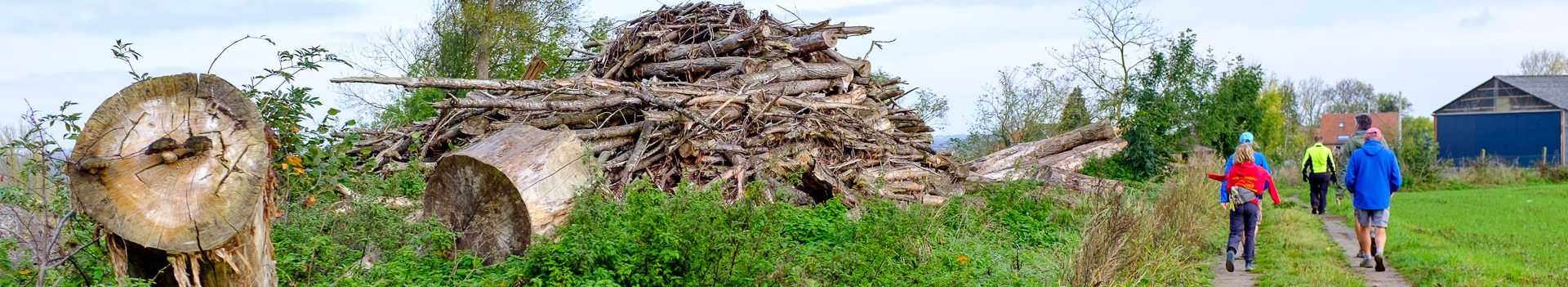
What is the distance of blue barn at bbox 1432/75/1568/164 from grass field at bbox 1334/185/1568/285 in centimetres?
1772

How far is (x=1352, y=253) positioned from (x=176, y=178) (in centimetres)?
939

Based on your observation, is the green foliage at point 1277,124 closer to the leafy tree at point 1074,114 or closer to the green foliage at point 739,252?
the leafy tree at point 1074,114

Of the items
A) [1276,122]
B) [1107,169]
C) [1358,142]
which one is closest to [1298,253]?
[1358,142]

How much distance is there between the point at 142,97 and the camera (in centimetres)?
469

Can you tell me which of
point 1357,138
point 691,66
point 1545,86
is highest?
point 691,66

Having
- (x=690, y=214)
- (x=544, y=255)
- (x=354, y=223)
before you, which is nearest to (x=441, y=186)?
(x=354, y=223)

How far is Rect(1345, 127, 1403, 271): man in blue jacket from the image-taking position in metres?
8.74

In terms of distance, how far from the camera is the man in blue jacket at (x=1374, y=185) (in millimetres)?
8742

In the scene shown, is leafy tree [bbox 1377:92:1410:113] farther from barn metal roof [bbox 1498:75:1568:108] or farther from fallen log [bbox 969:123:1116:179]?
fallen log [bbox 969:123:1116:179]

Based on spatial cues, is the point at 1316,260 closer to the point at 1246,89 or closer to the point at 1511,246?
the point at 1511,246

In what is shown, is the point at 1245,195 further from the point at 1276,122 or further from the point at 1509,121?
the point at 1509,121

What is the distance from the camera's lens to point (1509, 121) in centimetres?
3438

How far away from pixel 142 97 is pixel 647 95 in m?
5.78

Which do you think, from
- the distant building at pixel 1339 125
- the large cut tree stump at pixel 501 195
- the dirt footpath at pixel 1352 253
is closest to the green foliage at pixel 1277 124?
the distant building at pixel 1339 125
